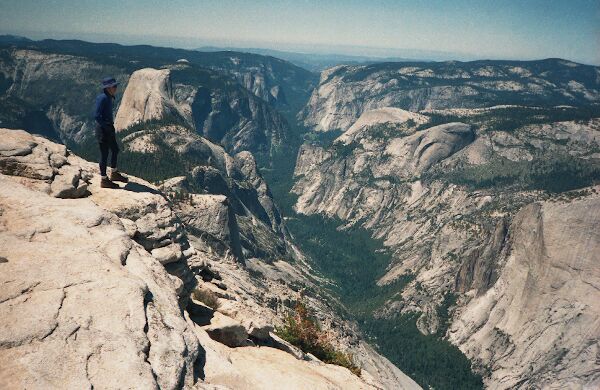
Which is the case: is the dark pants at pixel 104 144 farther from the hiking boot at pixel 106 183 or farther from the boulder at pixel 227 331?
the boulder at pixel 227 331

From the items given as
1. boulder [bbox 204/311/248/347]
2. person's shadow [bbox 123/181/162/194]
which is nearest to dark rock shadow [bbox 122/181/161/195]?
person's shadow [bbox 123/181/162/194]

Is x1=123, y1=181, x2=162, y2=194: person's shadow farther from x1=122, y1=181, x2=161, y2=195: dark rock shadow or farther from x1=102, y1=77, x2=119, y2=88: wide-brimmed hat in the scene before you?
x1=102, y1=77, x2=119, y2=88: wide-brimmed hat

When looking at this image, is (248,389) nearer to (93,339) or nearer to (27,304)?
(93,339)

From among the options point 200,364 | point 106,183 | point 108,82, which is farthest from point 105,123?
point 200,364

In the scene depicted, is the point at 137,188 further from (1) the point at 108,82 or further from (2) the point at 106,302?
(2) the point at 106,302

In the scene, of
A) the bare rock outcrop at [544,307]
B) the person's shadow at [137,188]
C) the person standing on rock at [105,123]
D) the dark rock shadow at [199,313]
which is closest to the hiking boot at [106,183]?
the person standing on rock at [105,123]

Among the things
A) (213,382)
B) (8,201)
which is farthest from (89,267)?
(213,382)
